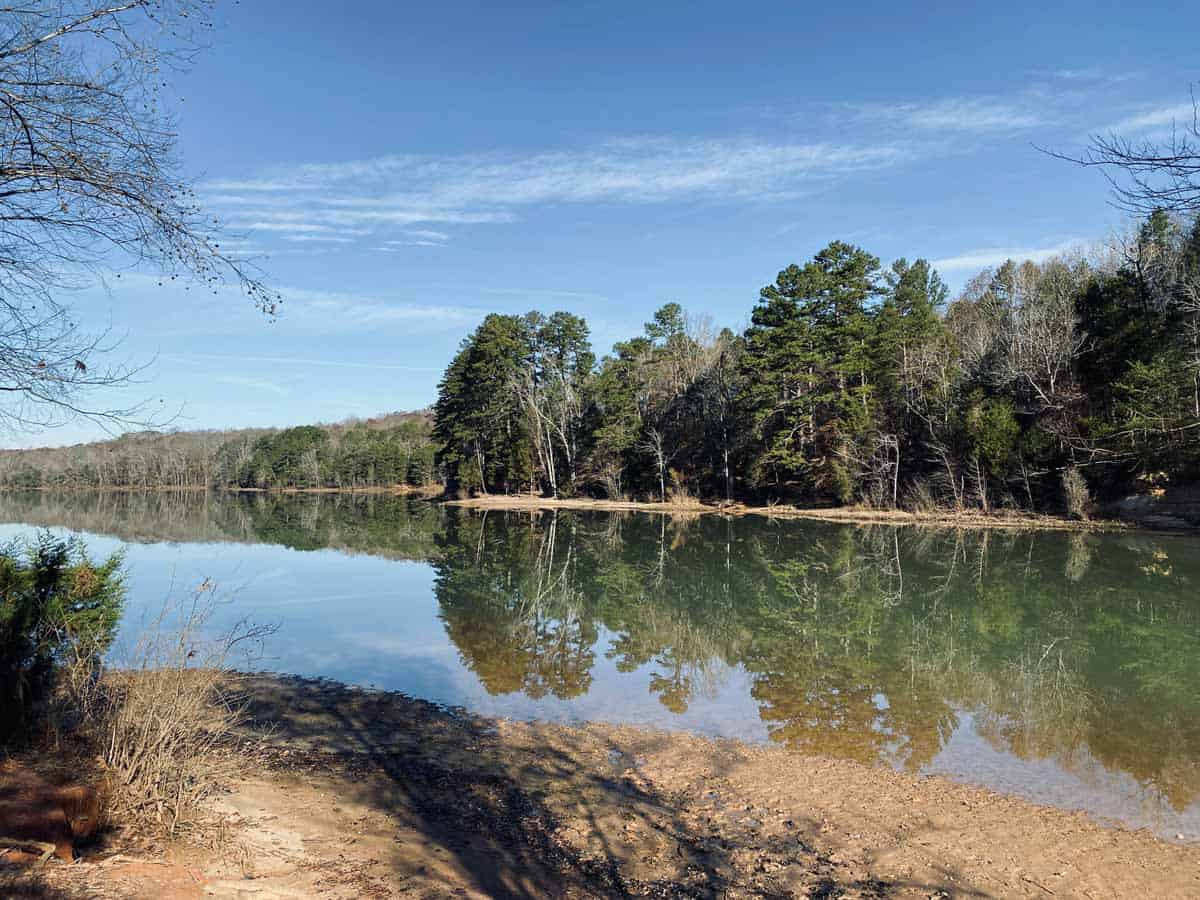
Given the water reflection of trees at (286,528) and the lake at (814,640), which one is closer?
the lake at (814,640)

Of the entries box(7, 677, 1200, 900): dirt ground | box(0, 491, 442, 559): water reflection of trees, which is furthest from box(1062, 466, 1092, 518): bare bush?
box(7, 677, 1200, 900): dirt ground

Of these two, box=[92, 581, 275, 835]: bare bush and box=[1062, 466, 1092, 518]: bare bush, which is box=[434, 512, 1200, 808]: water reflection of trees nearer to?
box=[1062, 466, 1092, 518]: bare bush

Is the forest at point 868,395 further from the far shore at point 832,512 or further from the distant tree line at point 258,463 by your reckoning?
the distant tree line at point 258,463

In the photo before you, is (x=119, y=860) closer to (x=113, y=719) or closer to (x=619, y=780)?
(x=113, y=719)

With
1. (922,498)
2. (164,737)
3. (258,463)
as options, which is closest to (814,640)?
(164,737)

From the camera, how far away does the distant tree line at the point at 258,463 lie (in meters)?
86.4

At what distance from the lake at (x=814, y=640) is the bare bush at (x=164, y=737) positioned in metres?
4.17

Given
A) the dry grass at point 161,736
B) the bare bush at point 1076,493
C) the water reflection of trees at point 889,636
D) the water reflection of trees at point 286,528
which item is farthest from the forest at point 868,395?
the dry grass at point 161,736

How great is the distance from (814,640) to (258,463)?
338 ft

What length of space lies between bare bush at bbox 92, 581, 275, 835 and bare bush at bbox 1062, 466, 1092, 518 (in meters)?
32.6

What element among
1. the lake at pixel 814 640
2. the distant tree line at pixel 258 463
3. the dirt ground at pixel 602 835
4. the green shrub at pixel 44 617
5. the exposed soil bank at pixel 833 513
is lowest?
the lake at pixel 814 640

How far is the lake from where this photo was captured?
767cm

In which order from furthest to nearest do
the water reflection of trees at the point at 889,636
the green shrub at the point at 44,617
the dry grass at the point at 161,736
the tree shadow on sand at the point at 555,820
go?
1. the water reflection of trees at the point at 889,636
2. the green shrub at the point at 44,617
3. the tree shadow on sand at the point at 555,820
4. the dry grass at the point at 161,736

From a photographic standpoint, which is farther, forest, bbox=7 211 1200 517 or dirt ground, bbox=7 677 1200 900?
forest, bbox=7 211 1200 517
